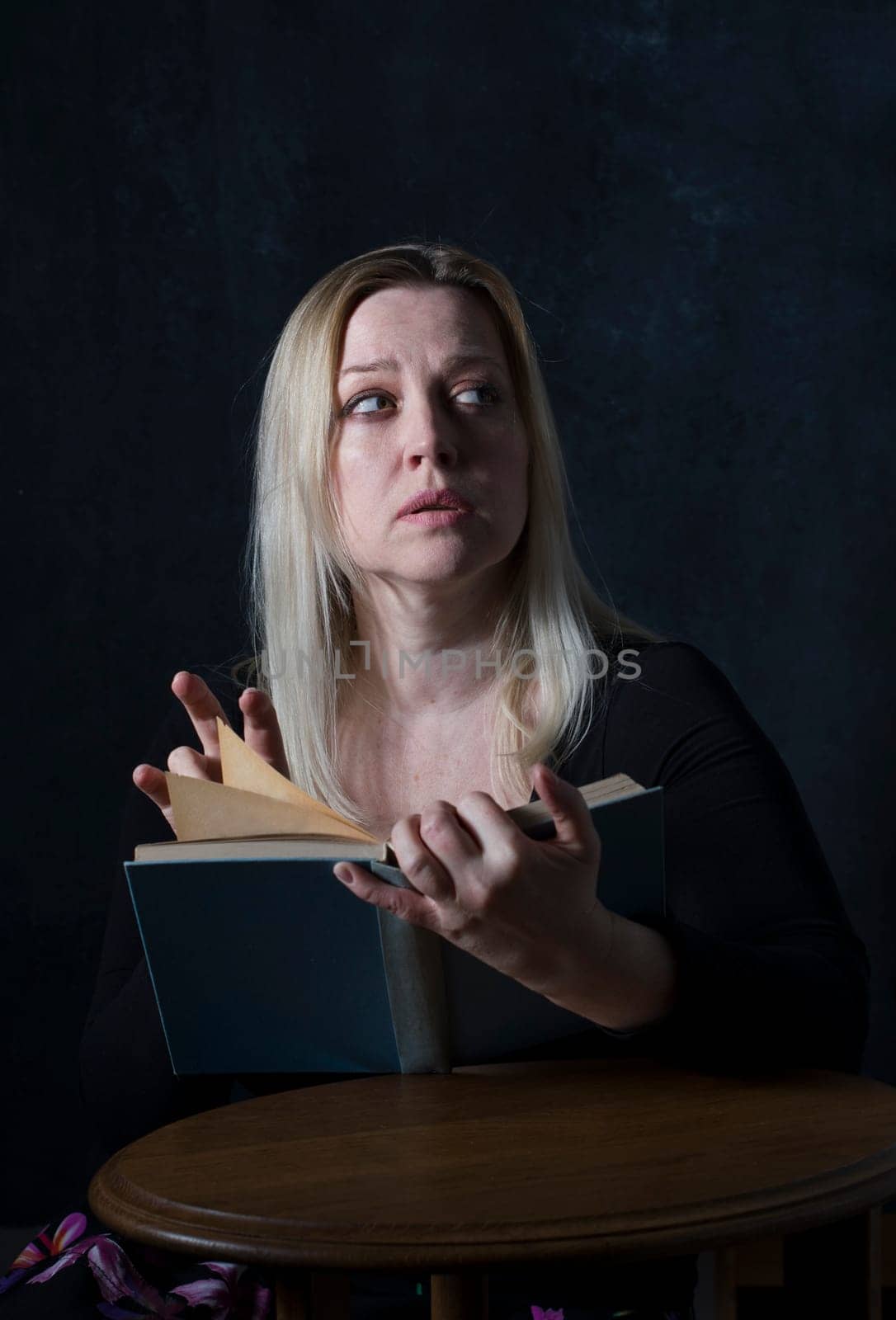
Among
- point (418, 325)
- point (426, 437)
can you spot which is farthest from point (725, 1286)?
point (418, 325)

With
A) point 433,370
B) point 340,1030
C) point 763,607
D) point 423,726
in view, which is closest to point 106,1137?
point 340,1030

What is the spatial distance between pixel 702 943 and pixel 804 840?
0.90 feet

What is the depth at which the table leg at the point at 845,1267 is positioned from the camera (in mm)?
920

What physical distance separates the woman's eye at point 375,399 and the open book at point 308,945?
0.55 metres

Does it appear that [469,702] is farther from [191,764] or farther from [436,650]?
[191,764]

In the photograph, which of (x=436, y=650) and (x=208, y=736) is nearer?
(x=208, y=736)

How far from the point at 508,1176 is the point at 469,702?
0.75 meters

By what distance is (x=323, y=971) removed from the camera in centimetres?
93

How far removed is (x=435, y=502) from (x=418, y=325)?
0.22 metres

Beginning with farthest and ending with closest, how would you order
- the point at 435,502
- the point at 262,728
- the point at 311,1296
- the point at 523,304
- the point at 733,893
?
1. the point at 523,304
2. the point at 435,502
3. the point at 733,893
4. the point at 262,728
5. the point at 311,1296

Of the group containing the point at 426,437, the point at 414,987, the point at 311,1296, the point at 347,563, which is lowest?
the point at 311,1296

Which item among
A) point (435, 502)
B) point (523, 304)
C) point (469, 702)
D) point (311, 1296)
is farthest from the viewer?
point (523, 304)

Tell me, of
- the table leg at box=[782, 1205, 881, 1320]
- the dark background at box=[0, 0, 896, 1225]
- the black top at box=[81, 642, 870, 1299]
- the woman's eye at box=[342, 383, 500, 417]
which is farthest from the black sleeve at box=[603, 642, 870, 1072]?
the dark background at box=[0, 0, 896, 1225]

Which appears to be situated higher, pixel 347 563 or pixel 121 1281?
pixel 347 563
